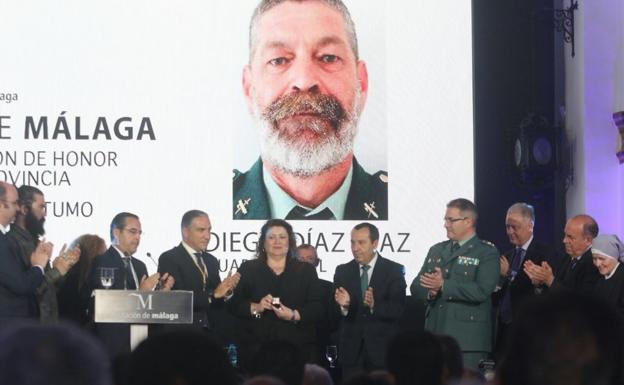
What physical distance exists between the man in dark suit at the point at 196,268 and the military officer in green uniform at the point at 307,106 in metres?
1.70

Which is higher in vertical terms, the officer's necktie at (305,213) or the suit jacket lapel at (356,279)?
the officer's necktie at (305,213)

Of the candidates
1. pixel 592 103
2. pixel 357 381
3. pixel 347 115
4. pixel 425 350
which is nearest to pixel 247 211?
pixel 347 115

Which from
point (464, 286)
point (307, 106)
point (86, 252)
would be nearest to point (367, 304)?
point (464, 286)

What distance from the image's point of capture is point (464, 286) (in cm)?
840

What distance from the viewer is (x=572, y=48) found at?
36.5 ft

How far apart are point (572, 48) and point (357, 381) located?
28.8 ft

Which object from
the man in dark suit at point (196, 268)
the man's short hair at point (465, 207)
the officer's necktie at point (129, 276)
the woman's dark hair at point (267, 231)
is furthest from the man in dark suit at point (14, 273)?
the man's short hair at point (465, 207)

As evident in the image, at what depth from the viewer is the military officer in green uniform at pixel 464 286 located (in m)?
8.43

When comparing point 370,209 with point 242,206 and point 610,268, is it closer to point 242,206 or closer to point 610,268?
point 242,206

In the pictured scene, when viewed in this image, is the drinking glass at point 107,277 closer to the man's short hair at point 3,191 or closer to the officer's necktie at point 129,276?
the officer's necktie at point 129,276

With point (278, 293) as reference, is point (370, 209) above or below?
above

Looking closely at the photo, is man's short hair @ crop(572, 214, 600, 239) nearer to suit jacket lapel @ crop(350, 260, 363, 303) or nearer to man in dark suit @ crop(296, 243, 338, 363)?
suit jacket lapel @ crop(350, 260, 363, 303)

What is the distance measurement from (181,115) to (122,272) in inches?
89.7

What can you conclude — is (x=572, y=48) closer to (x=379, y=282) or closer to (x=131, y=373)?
(x=379, y=282)
